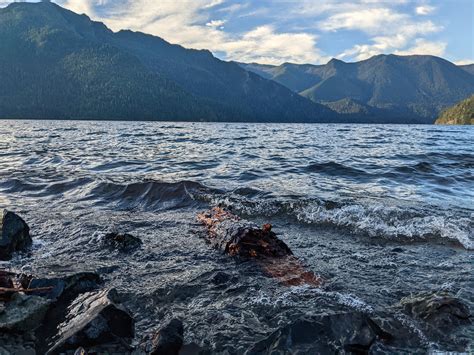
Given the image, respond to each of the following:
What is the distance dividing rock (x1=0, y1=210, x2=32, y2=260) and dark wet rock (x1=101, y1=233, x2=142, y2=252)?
179cm

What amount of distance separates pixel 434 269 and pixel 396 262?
74cm

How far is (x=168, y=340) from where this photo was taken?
511 cm

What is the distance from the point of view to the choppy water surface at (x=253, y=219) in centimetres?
636

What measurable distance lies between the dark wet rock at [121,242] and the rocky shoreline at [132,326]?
2293 millimetres

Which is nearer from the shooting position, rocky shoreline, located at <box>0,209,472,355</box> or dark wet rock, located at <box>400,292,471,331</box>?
rocky shoreline, located at <box>0,209,472,355</box>

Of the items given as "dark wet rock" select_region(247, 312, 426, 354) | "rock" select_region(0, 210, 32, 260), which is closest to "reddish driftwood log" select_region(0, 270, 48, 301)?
"rock" select_region(0, 210, 32, 260)

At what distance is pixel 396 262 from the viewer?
27.6ft

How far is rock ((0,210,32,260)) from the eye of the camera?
866 centimetres

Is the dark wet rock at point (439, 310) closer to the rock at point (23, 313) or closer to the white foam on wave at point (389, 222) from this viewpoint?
the white foam on wave at point (389, 222)

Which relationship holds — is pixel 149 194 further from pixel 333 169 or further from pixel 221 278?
pixel 333 169

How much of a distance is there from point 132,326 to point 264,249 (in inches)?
142

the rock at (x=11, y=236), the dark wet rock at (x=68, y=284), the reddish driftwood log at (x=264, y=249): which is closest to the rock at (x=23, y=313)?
the dark wet rock at (x=68, y=284)

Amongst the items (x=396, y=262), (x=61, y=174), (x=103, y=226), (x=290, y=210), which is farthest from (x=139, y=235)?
(x=61, y=174)

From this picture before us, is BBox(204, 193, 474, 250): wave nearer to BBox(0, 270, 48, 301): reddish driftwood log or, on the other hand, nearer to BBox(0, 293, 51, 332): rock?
BBox(0, 270, 48, 301): reddish driftwood log
